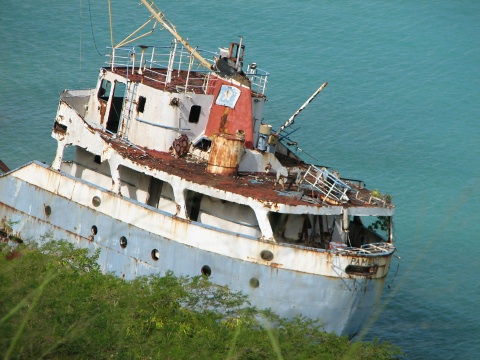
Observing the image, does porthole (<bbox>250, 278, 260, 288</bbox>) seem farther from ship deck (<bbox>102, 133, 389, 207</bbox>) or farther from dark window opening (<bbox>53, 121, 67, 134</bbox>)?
dark window opening (<bbox>53, 121, 67, 134</bbox>)

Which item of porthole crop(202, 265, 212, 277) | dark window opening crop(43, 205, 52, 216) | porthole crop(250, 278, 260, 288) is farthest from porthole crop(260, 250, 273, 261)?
dark window opening crop(43, 205, 52, 216)

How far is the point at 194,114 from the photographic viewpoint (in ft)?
101

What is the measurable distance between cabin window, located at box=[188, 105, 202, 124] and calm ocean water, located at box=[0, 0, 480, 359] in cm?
782

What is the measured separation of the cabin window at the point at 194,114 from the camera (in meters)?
30.8

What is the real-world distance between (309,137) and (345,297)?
2012cm

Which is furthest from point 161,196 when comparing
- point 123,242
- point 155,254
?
point 155,254

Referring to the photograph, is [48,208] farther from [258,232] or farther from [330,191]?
[330,191]

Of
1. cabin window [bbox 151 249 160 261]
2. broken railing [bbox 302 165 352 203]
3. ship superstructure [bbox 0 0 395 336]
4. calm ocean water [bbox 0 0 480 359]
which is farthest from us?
calm ocean water [bbox 0 0 480 359]

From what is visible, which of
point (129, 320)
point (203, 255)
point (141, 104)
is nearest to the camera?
point (129, 320)

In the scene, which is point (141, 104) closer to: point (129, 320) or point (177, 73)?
point (177, 73)

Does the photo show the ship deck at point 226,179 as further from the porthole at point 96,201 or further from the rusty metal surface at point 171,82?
the rusty metal surface at point 171,82

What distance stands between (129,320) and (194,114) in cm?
927

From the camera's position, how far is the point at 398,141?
158 ft

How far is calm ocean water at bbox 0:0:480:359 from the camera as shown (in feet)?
116
